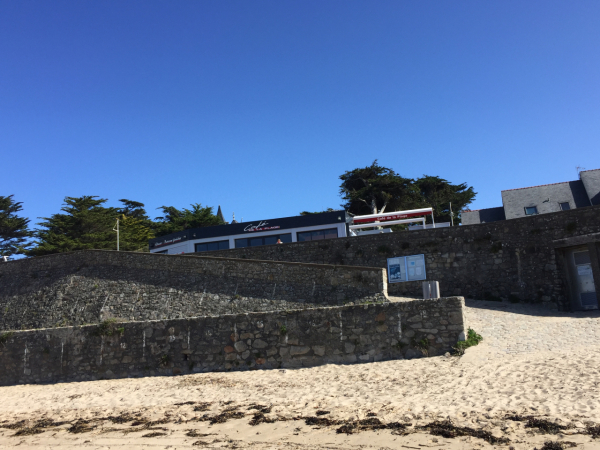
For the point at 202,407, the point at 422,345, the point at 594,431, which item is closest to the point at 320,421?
the point at 202,407

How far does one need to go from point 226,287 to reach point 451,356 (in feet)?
28.6

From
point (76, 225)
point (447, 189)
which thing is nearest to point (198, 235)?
point (76, 225)

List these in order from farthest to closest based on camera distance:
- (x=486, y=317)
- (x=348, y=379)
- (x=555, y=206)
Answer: (x=555, y=206) < (x=486, y=317) < (x=348, y=379)

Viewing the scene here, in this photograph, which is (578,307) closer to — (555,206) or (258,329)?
(258,329)

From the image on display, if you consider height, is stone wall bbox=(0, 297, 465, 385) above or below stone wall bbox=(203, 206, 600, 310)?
below

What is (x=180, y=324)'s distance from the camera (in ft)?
43.1

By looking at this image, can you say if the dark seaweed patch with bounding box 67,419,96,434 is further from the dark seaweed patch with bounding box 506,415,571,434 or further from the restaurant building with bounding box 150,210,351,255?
the restaurant building with bounding box 150,210,351,255

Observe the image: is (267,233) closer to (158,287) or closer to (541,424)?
(158,287)

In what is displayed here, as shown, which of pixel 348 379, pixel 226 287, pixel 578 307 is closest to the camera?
pixel 348 379

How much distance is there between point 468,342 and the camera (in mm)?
11023

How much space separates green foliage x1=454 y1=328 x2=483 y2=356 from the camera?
1075 centimetres

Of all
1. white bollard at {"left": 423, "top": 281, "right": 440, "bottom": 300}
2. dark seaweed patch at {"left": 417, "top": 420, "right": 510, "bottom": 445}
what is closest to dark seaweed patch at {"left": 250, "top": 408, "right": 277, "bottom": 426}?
dark seaweed patch at {"left": 417, "top": 420, "right": 510, "bottom": 445}

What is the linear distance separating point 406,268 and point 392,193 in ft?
84.7

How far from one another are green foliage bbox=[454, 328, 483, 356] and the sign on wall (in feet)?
22.2
